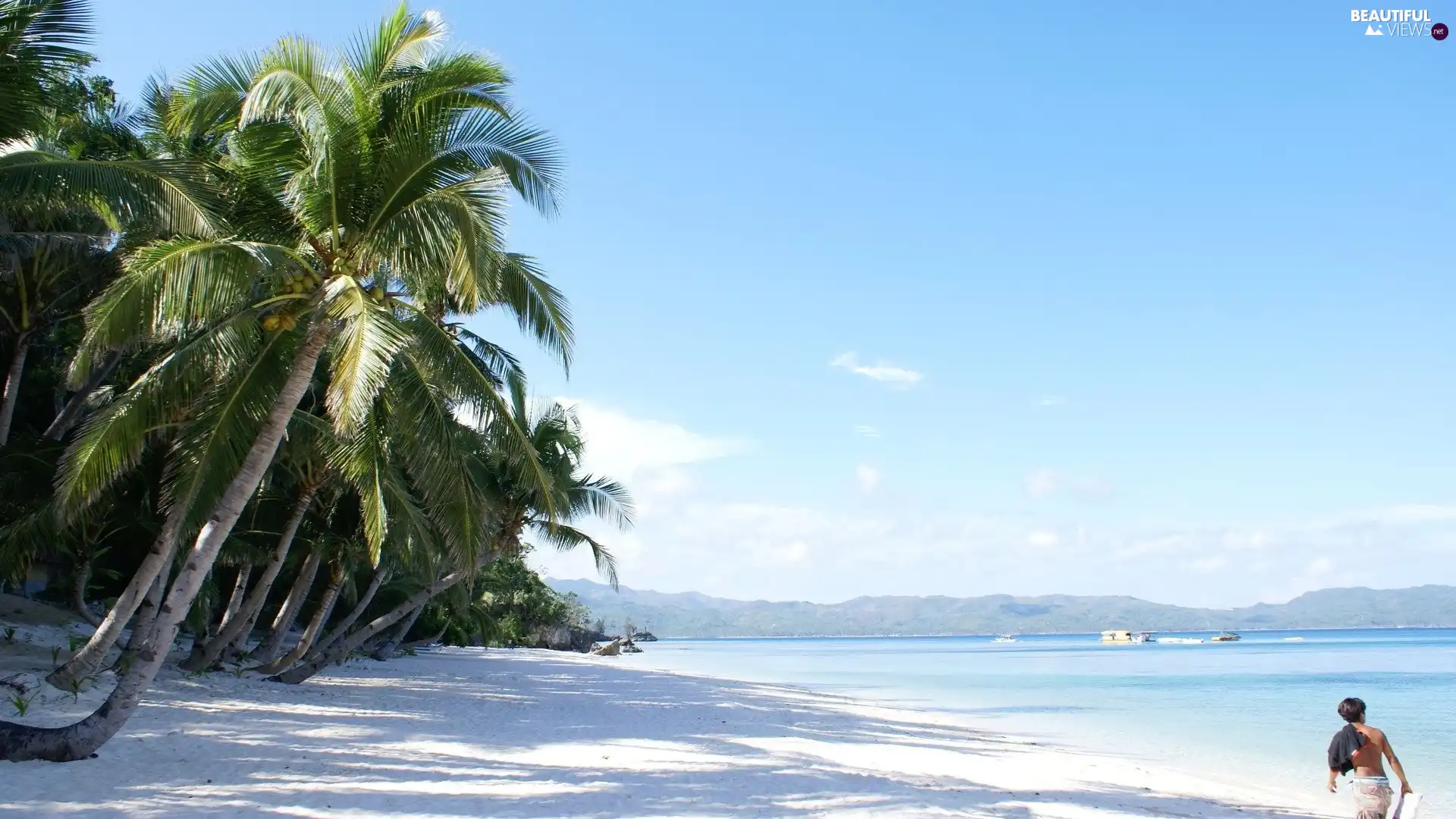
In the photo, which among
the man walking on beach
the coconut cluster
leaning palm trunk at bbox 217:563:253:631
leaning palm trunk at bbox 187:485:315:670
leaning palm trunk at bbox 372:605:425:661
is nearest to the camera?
the man walking on beach

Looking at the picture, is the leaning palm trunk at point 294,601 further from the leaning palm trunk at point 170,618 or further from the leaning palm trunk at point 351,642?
the leaning palm trunk at point 170,618

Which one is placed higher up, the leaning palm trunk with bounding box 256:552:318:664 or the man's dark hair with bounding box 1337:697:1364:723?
the leaning palm trunk with bounding box 256:552:318:664

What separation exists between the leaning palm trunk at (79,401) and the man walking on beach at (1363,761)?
15.1m

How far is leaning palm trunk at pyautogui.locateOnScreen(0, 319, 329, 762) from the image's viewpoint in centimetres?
750

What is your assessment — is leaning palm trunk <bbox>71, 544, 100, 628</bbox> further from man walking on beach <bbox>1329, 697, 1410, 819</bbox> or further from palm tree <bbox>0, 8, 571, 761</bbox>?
man walking on beach <bbox>1329, 697, 1410, 819</bbox>

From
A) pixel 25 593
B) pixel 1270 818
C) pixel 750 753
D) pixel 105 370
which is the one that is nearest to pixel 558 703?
pixel 750 753

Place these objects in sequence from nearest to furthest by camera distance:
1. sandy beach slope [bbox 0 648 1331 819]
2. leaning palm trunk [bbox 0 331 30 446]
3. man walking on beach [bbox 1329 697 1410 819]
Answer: man walking on beach [bbox 1329 697 1410 819] < sandy beach slope [bbox 0 648 1331 819] < leaning palm trunk [bbox 0 331 30 446]

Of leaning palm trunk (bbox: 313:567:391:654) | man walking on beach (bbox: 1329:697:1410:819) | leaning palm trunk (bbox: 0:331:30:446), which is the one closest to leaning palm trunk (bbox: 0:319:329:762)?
leaning palm trunk (bbox: 0:331:30:446)

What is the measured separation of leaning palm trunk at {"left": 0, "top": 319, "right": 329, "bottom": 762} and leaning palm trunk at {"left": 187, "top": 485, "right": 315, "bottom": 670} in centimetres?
484

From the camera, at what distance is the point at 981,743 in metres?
14.1

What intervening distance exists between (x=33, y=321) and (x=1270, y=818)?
53.7 ft

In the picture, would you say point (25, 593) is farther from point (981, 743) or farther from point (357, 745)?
point (981, 743)

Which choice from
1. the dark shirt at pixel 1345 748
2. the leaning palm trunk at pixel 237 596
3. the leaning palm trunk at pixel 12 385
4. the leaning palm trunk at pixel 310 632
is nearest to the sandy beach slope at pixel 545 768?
the leaning palm trunk at pixel 310 632

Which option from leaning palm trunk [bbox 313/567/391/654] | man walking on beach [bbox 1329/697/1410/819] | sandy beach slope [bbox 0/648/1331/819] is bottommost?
sandy beach slope [bbox 0/648/1331/819]
